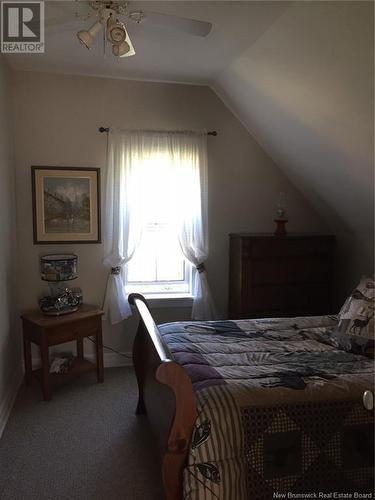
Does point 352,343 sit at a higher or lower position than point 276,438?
higher

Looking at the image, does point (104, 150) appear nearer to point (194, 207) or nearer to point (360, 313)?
point (194, 207)

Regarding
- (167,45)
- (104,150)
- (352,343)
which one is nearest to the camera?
(352,343)

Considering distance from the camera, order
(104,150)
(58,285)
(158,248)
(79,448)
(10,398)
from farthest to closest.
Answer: (158,248)
(104,150)
(58,285)
(10,398)
(79,448)

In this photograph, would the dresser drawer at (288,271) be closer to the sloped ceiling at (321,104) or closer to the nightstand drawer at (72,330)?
the sloped ceiling at (321,104)

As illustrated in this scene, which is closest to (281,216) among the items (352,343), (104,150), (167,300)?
(167,300)

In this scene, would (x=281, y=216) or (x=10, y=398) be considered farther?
(x=281, y=216)

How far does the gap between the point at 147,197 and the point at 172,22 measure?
182 centimetres

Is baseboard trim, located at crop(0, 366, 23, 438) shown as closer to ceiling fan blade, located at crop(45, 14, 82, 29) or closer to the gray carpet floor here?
the gray carpet floor

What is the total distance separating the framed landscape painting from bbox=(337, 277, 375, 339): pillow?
7.11 ft

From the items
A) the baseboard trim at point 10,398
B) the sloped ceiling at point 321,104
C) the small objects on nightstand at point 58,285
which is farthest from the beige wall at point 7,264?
the sloped ceiling at point 321,104

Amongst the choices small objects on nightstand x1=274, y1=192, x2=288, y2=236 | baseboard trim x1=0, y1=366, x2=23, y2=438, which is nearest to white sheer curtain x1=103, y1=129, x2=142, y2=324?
baseboard trim x1=0, y1=366, x2=23, y2=438

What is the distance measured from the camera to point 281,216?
141 inches

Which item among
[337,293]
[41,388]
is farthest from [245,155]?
[41,388]

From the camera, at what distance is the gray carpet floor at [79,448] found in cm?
202
